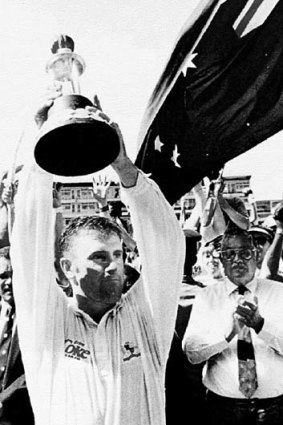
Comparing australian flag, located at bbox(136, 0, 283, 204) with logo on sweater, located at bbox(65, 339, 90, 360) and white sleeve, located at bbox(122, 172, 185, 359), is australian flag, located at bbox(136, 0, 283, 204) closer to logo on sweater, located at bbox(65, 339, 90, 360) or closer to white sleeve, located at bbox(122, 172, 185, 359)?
white sleeve, located at bbox(122, 172, 185, 359)

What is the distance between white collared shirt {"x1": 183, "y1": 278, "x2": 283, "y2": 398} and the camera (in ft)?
10.7

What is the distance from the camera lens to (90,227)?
2.49 meters

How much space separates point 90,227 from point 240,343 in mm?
1224

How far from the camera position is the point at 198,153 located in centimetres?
375

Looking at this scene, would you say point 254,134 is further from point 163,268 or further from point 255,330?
point 163,268

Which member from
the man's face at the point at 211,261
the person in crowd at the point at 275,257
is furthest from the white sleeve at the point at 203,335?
the man's face at the point at 211,261

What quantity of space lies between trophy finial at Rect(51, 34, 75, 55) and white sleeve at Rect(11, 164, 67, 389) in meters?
0.53

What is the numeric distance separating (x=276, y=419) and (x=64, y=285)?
1.44 meters

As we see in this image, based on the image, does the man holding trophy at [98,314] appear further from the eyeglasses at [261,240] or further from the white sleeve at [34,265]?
the eyeglasses at [261,240]

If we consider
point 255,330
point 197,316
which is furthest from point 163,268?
point 197,316

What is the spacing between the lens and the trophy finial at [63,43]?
2.47 metres

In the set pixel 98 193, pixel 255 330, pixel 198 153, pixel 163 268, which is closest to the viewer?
pixel 163 268

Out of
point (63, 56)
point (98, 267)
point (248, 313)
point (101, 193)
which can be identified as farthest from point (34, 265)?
point (101, 193)

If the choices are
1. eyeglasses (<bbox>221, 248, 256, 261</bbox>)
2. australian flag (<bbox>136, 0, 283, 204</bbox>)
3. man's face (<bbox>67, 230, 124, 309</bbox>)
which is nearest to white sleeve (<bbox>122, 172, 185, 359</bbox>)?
man's face (<bbox>67, 230, 124, 309</bbox>)
